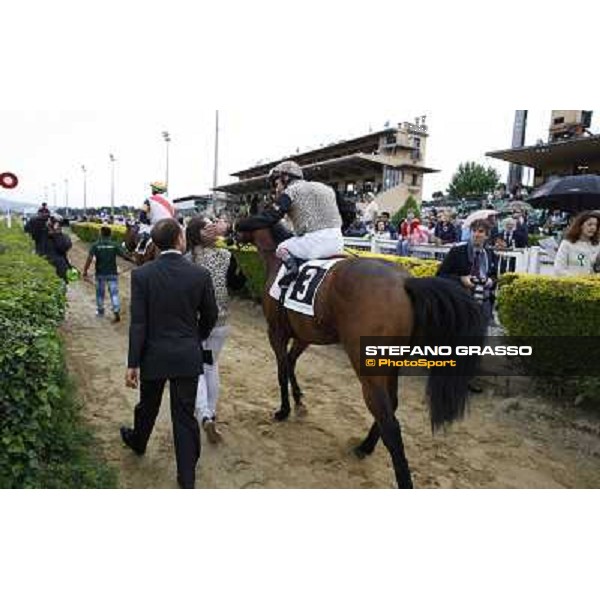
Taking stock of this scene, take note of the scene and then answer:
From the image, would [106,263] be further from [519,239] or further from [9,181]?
[519,239]

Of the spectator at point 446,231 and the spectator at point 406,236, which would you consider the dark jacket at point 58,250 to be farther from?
the spectator at point 446,231

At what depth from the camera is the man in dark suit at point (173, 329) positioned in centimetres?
270

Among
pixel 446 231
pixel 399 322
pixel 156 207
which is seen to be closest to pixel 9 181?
pixel 156 207

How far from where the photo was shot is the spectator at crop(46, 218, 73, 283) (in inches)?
317

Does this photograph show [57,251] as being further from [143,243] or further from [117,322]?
[143,243]

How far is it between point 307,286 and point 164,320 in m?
1.20

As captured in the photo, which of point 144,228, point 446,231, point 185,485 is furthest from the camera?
point 446,231

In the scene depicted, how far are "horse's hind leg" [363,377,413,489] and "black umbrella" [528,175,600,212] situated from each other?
5271mm

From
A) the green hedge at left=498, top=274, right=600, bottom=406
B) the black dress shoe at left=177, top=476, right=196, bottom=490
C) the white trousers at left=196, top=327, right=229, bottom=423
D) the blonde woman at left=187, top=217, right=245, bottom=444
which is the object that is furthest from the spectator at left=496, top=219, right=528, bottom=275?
the black dress shoe at left=177, top=476, right=196, bottom=490

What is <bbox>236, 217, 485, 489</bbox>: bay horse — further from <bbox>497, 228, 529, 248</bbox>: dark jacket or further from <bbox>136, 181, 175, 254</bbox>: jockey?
<bbox>497, 228, 529, 248</bbox>: dark jacket

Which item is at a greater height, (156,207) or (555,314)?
(156,207)

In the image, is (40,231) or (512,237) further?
(512,237)

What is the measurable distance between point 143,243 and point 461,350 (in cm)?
383

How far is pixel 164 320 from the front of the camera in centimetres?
271
